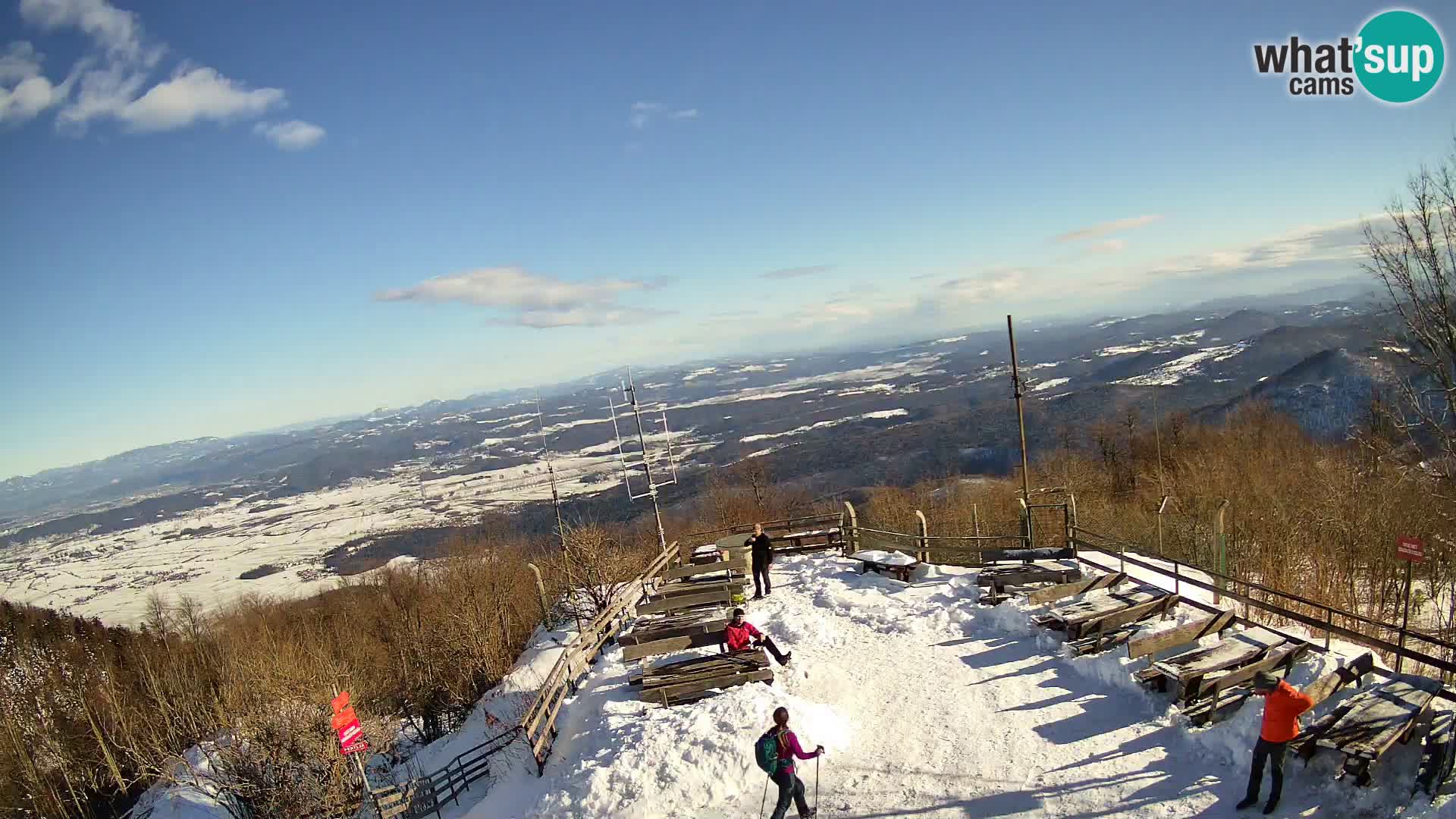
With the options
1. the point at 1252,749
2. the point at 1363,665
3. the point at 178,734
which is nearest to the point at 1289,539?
the point at 1363,665

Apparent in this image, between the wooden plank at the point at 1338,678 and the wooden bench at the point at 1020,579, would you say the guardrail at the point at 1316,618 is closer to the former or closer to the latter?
the wooden plank at the point at 1338,678

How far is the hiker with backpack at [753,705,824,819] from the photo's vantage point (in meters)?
7.99

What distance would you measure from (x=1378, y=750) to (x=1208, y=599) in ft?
23.4

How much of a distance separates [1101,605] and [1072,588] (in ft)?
3.56

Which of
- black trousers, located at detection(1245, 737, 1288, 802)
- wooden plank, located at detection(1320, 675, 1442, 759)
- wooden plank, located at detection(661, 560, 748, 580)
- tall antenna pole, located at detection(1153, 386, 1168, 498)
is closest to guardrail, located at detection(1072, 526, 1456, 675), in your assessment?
wooden plank, located at detection(1320, 675, 1442, 759)

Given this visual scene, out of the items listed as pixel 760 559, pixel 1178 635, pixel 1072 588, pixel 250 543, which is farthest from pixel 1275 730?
pixel 250 543

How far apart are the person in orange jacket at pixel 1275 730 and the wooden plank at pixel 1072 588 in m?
6.21

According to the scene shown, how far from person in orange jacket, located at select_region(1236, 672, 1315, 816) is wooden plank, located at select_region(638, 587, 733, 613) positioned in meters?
10.9

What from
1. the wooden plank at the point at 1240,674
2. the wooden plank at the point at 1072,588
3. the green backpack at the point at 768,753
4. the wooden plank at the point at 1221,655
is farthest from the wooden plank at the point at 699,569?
the wooden plank at the point at 1240,674

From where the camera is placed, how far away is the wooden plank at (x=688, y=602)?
16.4m

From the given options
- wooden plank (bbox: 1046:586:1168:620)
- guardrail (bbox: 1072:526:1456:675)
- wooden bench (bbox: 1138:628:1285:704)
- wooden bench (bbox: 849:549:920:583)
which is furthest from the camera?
wooden bench (bbox: 849:549:920:583)

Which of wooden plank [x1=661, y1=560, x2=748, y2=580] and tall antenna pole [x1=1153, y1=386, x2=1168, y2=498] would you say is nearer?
wooden plank [x1=661, y1=560, x2=748, y2=580]

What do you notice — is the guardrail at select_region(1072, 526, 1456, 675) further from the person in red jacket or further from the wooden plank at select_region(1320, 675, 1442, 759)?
the person in red jacket

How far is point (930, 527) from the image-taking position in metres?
49.6
